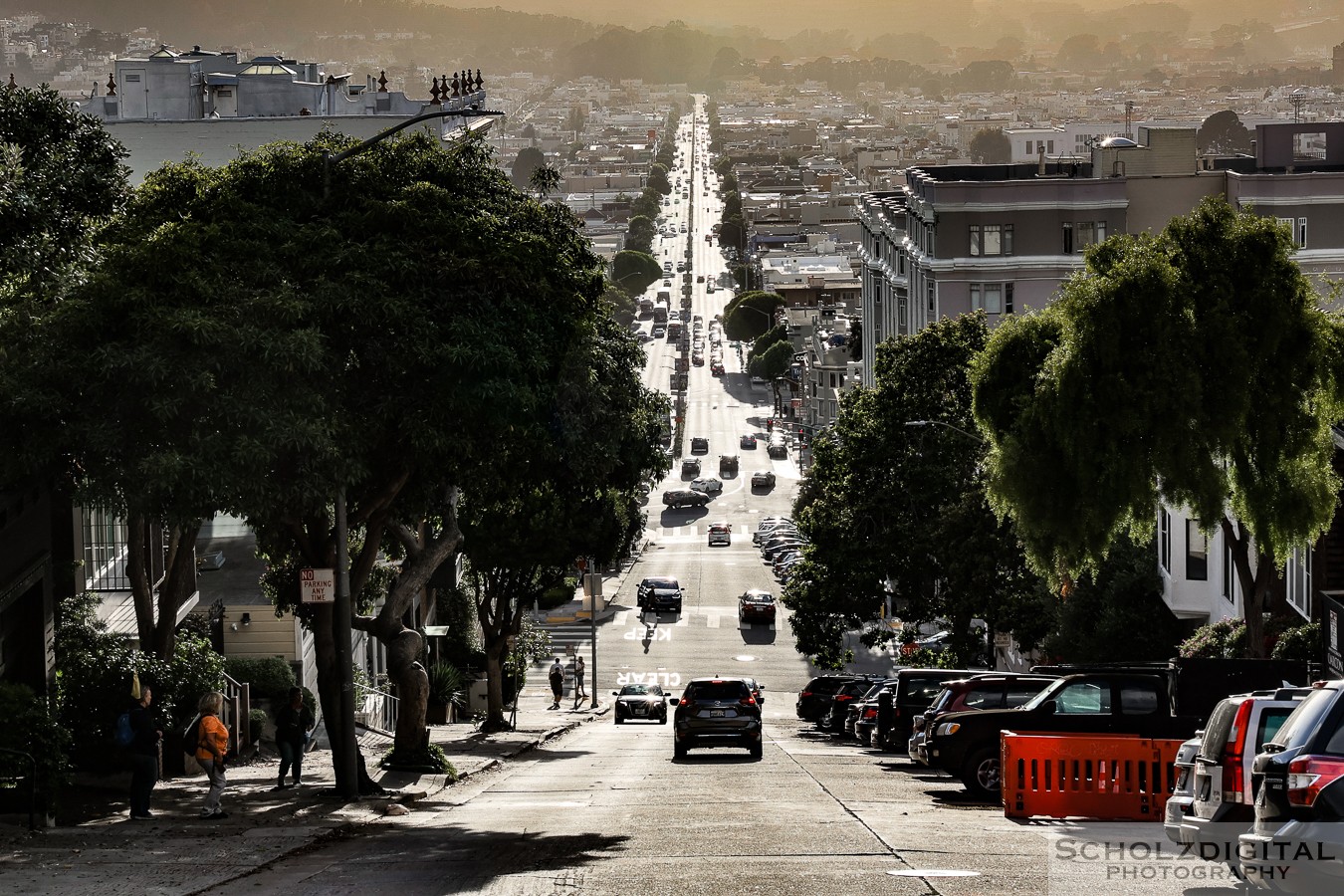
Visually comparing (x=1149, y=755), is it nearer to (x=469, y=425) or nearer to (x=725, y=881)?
(x=725, y=881)

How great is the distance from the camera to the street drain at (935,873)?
14.7 meters

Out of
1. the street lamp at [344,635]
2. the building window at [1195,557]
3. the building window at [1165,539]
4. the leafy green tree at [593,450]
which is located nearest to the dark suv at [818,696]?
the leafy green tree at [593,450]

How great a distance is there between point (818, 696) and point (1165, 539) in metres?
9.03

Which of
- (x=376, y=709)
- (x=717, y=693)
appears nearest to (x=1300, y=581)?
(x=717, y=693)

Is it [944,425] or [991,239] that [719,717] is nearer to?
[944,425]

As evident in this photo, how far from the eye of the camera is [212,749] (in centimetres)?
2147

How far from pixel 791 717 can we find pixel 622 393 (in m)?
28.8

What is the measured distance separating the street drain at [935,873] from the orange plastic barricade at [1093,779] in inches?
207

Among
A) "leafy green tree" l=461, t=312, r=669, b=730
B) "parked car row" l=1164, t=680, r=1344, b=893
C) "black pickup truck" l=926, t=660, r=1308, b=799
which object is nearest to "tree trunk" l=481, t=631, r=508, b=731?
A: "leafy green tree" l=461, t=312, r=669, b=730

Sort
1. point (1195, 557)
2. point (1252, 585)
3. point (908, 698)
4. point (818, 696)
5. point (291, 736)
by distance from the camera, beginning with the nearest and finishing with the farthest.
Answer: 1. point (291, 736)
2. point (1252, 585)
3. point (908, 698)
4. point (1195, 557)
5. point (818, 696)

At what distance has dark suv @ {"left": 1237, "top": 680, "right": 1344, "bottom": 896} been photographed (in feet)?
36.9

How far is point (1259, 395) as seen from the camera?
88.4 ft

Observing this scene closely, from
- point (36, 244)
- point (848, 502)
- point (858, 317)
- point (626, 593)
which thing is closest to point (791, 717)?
point (848, 502)

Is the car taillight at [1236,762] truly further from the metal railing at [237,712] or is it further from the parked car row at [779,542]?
the parked car row at [779,542]
